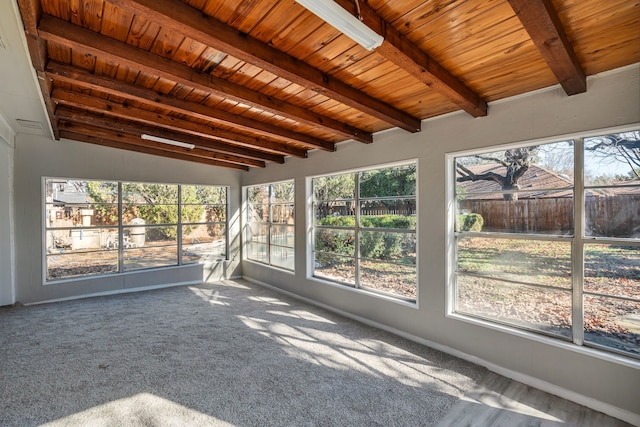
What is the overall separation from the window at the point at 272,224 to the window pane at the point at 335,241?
76cm

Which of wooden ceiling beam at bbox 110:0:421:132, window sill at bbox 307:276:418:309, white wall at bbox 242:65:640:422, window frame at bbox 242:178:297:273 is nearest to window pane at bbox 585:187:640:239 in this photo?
white wall at bbox 242:65:640:422

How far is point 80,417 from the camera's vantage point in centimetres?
231

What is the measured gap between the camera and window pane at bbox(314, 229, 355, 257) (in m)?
4.69

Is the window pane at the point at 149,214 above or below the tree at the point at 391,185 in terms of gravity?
below

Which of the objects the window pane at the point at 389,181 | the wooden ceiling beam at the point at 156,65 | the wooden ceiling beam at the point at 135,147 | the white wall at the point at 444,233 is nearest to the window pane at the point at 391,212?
the window pane at the point at 389,181

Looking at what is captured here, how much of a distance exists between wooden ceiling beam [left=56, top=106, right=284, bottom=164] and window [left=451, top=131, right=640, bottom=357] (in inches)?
139

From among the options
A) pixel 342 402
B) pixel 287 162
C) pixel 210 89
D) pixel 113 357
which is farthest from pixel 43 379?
pixel 287 162

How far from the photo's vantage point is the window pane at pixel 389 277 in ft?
12.7

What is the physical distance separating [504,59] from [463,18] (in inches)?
25.8

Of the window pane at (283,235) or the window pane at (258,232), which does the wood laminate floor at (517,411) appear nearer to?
the window pane at (283,235)

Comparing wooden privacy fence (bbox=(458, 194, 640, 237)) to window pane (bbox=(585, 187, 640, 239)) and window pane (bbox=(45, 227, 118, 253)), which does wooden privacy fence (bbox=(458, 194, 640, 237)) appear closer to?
window pane (bbox=(585, 187, 640, 239))

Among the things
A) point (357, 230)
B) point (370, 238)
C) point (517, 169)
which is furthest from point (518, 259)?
point (357, 230)

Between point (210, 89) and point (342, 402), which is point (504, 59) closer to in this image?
point (210, 89)

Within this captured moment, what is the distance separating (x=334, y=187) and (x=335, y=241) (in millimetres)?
875
